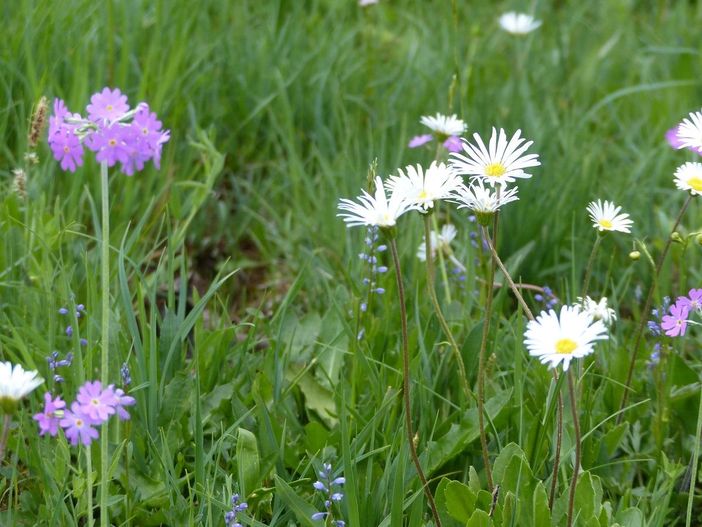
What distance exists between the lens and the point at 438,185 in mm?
1585

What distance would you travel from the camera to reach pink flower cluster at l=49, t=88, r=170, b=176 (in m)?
1.64

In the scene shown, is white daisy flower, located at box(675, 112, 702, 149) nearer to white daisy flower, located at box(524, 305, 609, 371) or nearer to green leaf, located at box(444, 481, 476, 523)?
white daisy flower, located at box(524, 305, 609, 371)

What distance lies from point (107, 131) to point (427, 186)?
0.54 m

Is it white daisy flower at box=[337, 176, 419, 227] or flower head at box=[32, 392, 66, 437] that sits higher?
white daisy flower at box=[337, 176, 419, 227]

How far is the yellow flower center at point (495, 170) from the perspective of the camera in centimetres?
164

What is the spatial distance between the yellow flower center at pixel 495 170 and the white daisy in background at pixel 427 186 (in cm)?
6

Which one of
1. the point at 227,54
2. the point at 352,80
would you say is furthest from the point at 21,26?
the point at 352,80

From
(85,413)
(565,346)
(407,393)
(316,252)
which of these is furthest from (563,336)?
(316,252)

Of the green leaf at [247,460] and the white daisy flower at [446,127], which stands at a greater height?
the white daisy flower at [446,127]

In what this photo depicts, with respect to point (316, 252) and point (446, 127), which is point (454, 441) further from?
point (316, 252)

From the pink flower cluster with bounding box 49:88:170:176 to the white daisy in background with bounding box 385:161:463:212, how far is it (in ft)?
1.45

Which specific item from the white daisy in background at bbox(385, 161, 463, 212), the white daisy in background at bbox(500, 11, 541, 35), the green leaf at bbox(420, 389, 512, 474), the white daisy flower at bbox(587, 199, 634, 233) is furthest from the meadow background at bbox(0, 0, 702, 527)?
the white daisy in background at bbox(385, 161, 463, 212)

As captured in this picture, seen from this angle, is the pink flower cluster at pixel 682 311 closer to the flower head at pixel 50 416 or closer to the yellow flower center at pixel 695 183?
the yellow flower center at pixel 695 183

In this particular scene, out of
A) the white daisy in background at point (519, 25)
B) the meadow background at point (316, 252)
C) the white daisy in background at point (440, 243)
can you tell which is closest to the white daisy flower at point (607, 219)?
the meadow background at point (316, 252)
